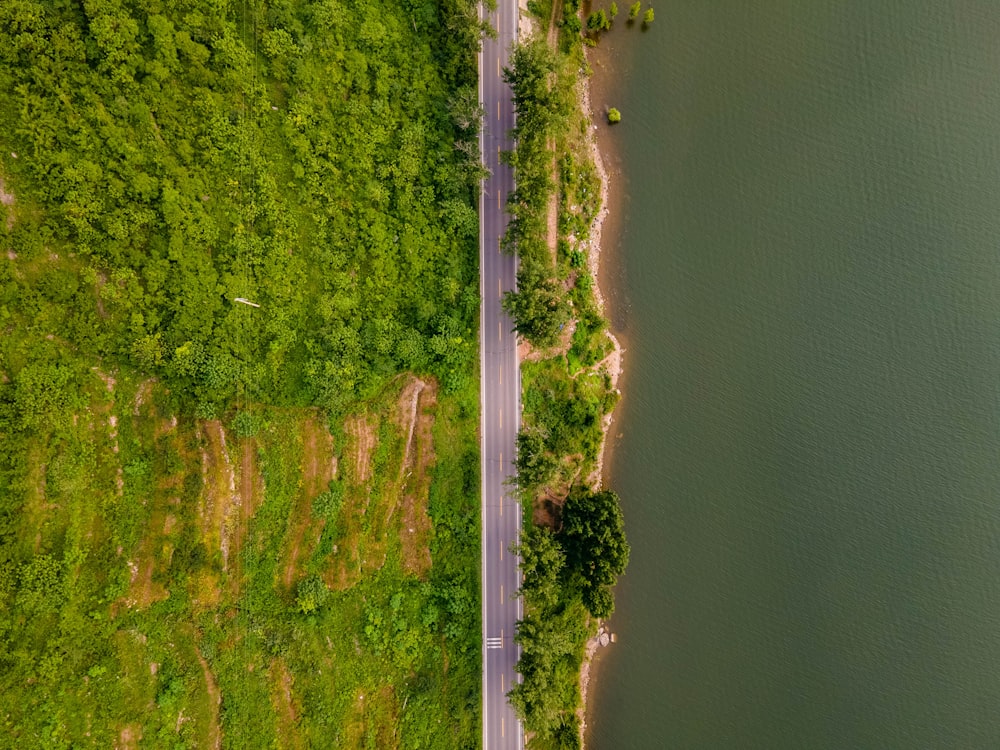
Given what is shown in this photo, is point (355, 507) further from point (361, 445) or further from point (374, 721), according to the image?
point (374, 721)

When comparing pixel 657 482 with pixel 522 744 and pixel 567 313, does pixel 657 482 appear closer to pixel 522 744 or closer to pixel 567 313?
pixel 567 313

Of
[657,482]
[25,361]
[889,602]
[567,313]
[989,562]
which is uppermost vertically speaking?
[567,313]

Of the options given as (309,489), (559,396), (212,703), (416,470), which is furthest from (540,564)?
(212,703)

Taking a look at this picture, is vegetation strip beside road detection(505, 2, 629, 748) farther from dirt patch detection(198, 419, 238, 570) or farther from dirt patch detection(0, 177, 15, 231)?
dirt patch detection(0, 177, 15, 231)

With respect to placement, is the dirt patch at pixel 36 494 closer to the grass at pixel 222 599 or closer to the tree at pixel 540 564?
the grass at pixel 222 599

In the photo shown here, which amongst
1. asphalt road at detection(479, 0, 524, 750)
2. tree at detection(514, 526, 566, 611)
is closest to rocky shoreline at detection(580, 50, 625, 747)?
asphalt road at detection(479, 0, 524, 750)

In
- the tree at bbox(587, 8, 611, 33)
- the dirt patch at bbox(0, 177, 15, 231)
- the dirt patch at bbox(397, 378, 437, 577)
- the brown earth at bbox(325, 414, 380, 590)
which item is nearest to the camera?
the dirt patch at bbox(0, 177, 15, 231)

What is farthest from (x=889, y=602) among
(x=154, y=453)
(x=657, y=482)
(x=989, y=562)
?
(x=154, y=453)
